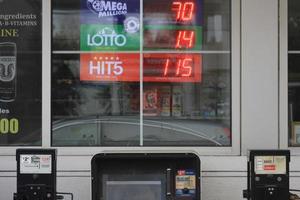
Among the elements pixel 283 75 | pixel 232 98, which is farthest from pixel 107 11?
pixel 283 75

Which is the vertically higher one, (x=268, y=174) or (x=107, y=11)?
(x=107, y=11)

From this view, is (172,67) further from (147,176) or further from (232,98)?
(147,176)

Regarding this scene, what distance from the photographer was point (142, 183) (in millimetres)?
6664

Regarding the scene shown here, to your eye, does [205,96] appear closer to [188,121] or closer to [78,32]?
[188,121]

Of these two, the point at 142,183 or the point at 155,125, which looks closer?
the point at 142,183

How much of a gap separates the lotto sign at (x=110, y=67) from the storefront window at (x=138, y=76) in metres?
0.01

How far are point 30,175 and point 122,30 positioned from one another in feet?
8.68

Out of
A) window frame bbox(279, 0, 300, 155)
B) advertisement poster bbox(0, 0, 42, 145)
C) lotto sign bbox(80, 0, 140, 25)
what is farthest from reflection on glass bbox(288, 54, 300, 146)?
advertisement poster bbox(0, 0, 42, 145)

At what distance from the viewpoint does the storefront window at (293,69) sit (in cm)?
808

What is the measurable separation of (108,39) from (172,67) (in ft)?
3.01

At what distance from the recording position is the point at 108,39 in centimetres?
817

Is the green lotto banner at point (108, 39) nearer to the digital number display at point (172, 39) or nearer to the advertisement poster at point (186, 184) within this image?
the digital number display at point (172, 39)

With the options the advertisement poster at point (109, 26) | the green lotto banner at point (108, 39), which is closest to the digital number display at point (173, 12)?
the advertisement poster at point (109, 26)

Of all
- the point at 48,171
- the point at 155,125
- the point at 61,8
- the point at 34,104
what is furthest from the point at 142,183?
the point at 61,8
